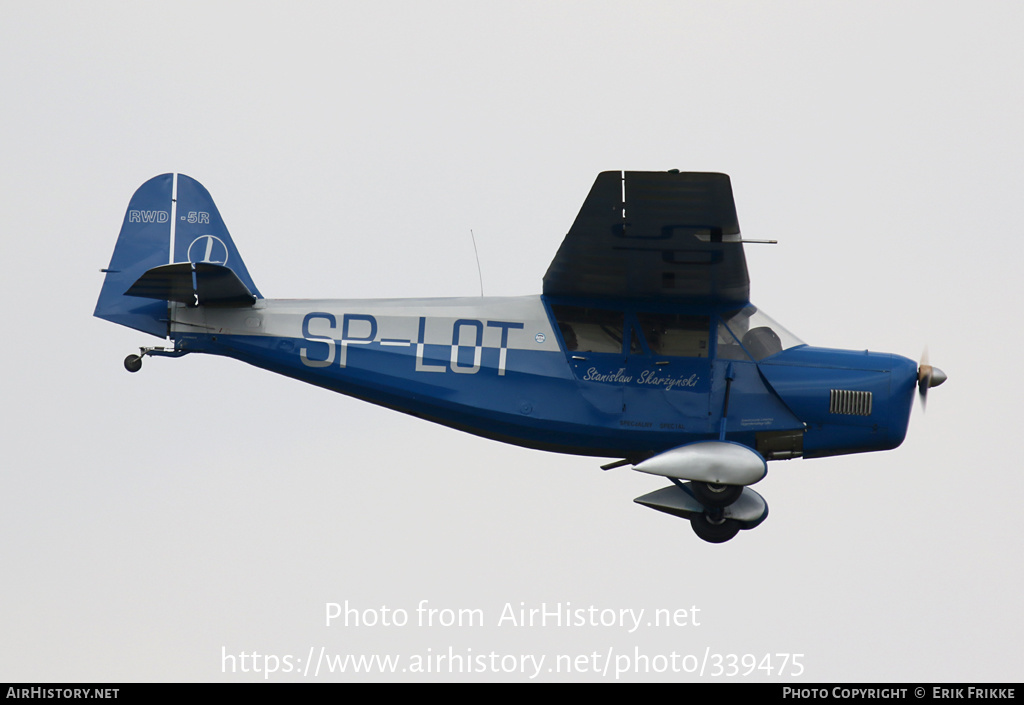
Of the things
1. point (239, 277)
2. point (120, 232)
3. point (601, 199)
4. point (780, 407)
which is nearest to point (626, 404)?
point (780, 407)

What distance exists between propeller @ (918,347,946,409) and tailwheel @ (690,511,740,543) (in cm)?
221

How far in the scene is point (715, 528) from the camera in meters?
→ 10.8

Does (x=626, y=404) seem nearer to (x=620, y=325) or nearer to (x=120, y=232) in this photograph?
(x=620, y=325)

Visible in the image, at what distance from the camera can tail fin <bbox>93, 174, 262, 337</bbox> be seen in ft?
36.6

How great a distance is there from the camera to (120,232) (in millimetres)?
11648

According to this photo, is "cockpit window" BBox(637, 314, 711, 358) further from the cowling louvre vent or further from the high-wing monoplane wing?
the cowling louvre vent

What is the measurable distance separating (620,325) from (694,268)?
1039 mm

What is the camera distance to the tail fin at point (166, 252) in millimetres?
11148

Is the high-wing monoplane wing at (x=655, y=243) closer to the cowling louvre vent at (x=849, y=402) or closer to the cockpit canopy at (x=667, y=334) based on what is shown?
the cockpit canopy at (x=667, y=334)

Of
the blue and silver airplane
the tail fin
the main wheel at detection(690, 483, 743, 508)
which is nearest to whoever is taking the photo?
the main wheel at detection(690, 483, 743, 508)

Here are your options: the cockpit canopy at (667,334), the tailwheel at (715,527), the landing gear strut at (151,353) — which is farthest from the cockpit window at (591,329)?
the landing gear strut at (151,353)

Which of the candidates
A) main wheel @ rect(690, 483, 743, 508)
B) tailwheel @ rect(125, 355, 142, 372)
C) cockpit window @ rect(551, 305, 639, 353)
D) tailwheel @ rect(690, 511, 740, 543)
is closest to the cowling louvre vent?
main wheel @ rect(690, 483, 743, 508)

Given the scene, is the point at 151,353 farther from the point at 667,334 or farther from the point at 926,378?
the point at 926,378

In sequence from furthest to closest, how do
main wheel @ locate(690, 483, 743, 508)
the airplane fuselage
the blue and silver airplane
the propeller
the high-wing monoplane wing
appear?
1. the propeller
2. the airplane fuselage
3. the blue and silver airplane
4. main wheel @ locate(690, 483, 743, 508)
5. the high-wing monoplane wing
